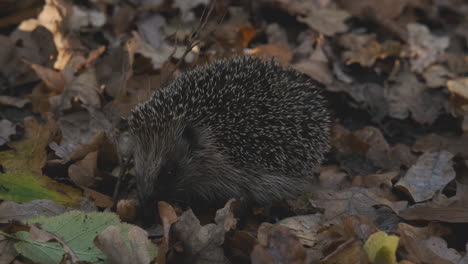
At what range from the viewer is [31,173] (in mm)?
4336

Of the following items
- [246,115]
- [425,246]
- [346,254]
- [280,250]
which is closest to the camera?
[280,250]

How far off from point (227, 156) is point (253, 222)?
0.59m

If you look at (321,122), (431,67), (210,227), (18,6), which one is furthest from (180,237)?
(431,67)

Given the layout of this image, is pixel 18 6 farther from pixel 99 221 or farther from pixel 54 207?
pixel 99 221

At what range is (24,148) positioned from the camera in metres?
4.62

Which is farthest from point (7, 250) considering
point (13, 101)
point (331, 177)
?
point (331, 177)

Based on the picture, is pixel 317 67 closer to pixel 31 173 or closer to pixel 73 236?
pixel 31 173

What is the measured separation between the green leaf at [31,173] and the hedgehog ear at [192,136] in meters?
0.97

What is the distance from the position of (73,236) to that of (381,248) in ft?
6.17

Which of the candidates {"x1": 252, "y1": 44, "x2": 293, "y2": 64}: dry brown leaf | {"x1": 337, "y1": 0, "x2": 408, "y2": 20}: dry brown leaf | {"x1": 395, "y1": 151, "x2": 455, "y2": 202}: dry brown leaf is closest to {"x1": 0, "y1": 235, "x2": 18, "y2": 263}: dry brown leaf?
{"x1": 395, "y1": 151, "x2": 455, "y2": 202}: dry brown leaf

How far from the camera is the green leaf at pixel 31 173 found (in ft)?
13.3

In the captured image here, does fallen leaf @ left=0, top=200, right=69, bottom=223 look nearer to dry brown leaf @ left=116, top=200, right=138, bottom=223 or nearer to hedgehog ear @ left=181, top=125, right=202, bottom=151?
dry brown leaf @ left=116, top=200, right=138, bottom=223

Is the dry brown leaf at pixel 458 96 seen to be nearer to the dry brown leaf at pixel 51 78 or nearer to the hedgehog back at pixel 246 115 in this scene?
the hedgehog back at pixel 246 115

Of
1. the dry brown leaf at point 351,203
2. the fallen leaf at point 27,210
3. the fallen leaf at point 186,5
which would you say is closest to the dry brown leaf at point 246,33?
the fallen leaf at point 186,5
